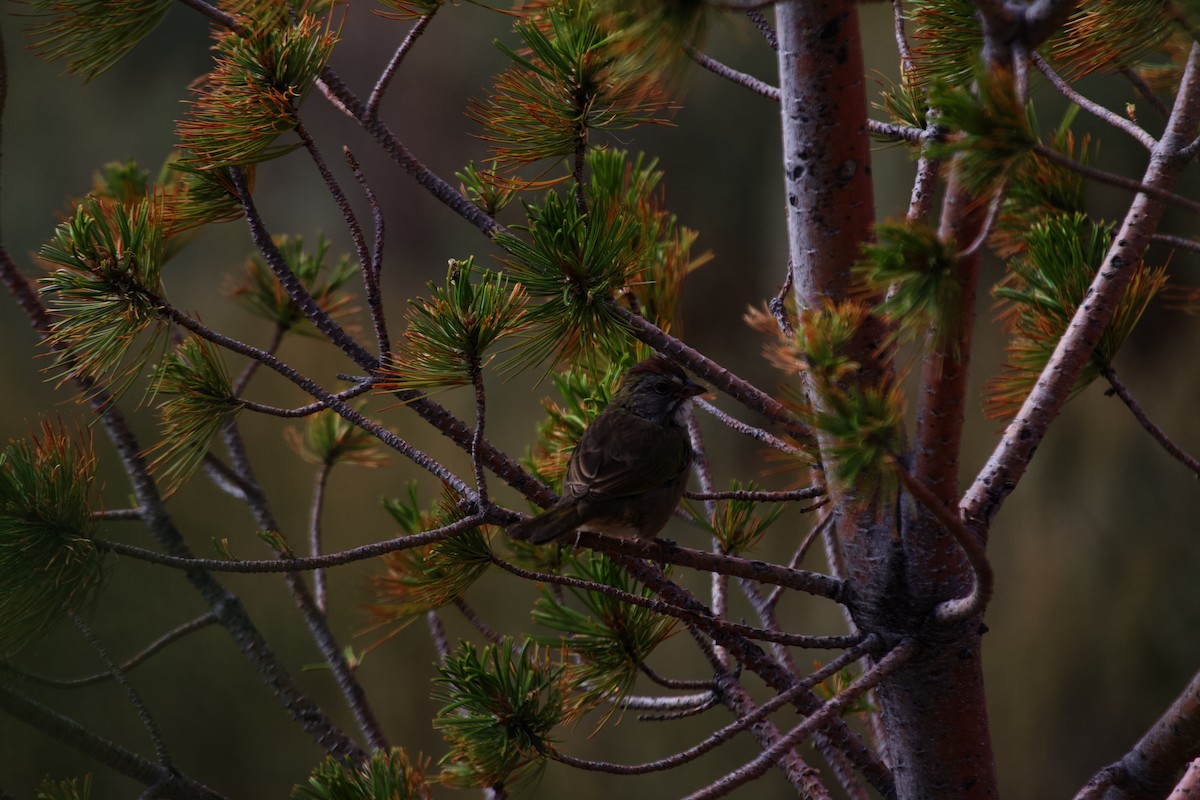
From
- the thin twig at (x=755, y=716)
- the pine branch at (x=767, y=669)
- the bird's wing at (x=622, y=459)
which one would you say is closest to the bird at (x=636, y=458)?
the bird's wing at (x=622, y=459)

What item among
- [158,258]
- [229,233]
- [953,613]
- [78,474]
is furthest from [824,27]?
[229,233]

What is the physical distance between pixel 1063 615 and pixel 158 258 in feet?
5.40

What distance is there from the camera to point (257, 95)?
0.72 meters

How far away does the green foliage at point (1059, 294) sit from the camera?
85 cm

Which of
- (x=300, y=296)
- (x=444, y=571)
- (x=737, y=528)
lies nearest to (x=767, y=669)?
(x=737, y=528)

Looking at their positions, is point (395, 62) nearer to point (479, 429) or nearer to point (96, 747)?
point (479, 429)

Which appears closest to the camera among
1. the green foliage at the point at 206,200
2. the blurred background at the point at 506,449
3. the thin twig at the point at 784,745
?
the thin twig at the point at 784,745

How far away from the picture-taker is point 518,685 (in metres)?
0.82

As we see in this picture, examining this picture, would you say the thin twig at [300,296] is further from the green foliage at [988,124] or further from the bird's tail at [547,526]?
the green foliage at [988,124]

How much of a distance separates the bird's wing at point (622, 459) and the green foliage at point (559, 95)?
0.33m

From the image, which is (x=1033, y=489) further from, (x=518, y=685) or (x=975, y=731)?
(x=518, y=685)

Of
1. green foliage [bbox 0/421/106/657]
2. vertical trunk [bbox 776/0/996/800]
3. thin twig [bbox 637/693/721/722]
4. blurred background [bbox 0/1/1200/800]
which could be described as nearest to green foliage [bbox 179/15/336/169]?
green foliage [bbox 0/421/106/657]

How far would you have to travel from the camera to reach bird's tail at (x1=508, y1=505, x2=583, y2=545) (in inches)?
31.5

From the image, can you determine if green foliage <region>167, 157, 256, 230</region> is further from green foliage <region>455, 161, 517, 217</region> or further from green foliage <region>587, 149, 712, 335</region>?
green foliage <region>587, 149, 712, 335</region>
